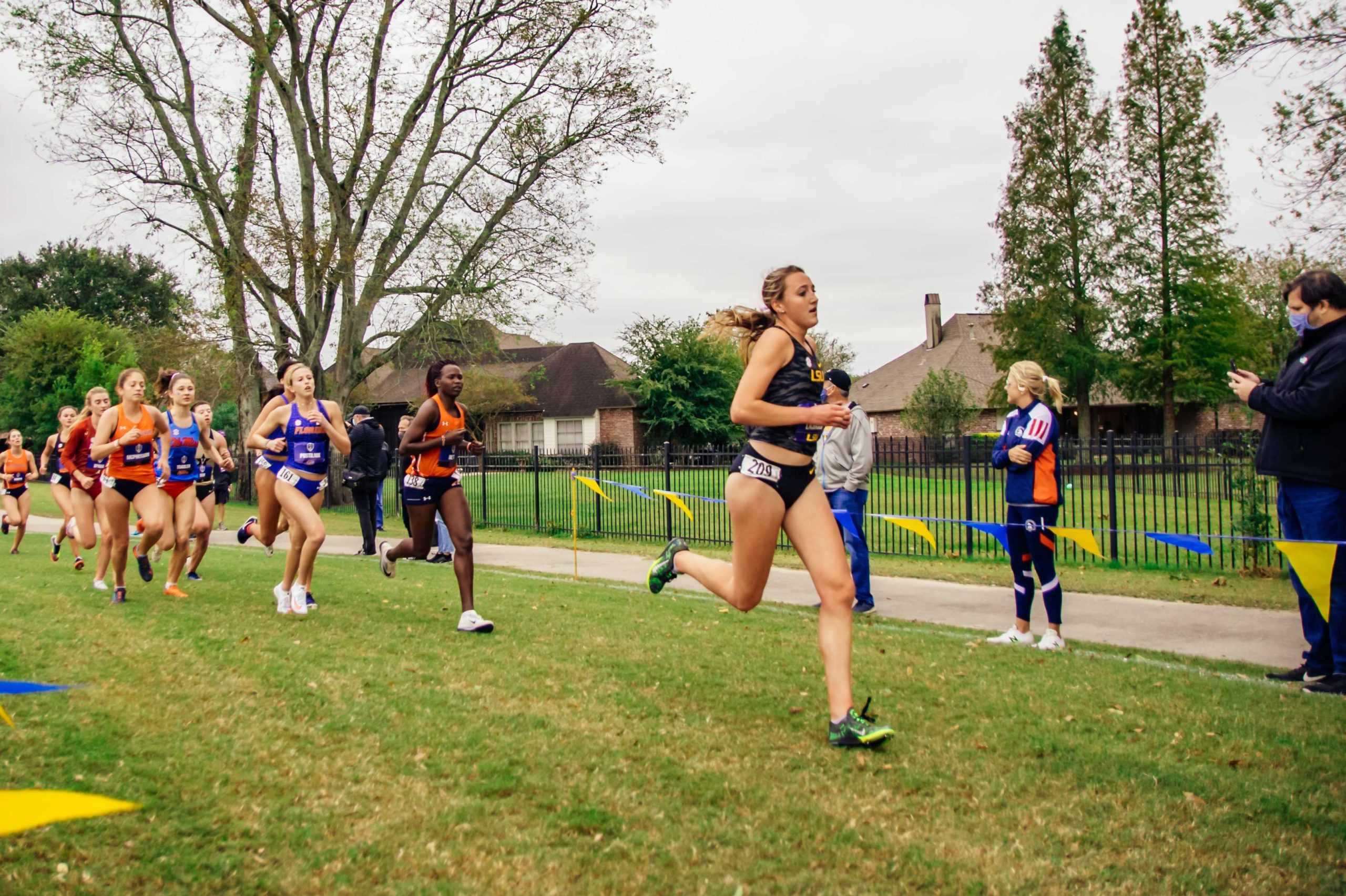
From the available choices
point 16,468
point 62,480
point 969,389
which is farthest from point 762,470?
point 969,389

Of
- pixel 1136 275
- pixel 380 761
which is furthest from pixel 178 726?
pixel 1136 275

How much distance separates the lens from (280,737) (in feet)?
14.4

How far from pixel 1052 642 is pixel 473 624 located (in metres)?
4.01

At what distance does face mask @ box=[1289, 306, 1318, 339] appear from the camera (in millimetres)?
5684

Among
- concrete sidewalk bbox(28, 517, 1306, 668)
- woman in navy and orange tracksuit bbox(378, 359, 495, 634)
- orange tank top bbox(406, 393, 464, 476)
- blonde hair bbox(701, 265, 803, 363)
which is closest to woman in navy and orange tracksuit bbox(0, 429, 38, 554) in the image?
concrete sidewalk bbox(28, 517, 1306, 668)

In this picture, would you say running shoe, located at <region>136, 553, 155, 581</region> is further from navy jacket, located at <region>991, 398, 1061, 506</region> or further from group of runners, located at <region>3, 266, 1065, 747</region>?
navy jacket, located at <region>991, 398, 1061, 506</region>

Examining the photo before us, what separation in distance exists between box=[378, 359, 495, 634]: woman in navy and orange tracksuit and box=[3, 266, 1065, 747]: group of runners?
13 millimetres

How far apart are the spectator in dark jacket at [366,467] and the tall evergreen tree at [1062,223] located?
95.6ft

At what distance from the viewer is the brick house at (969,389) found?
1817 inches

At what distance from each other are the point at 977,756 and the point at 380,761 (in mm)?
2492

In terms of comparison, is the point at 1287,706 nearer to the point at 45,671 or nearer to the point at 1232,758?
the point at 1232,758

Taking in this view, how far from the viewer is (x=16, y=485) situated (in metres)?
15.2

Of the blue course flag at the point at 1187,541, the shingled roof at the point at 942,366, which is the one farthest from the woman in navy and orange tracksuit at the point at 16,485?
the shingled roof at the point at 942,366

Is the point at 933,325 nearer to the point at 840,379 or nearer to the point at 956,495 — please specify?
the point at 956,495
